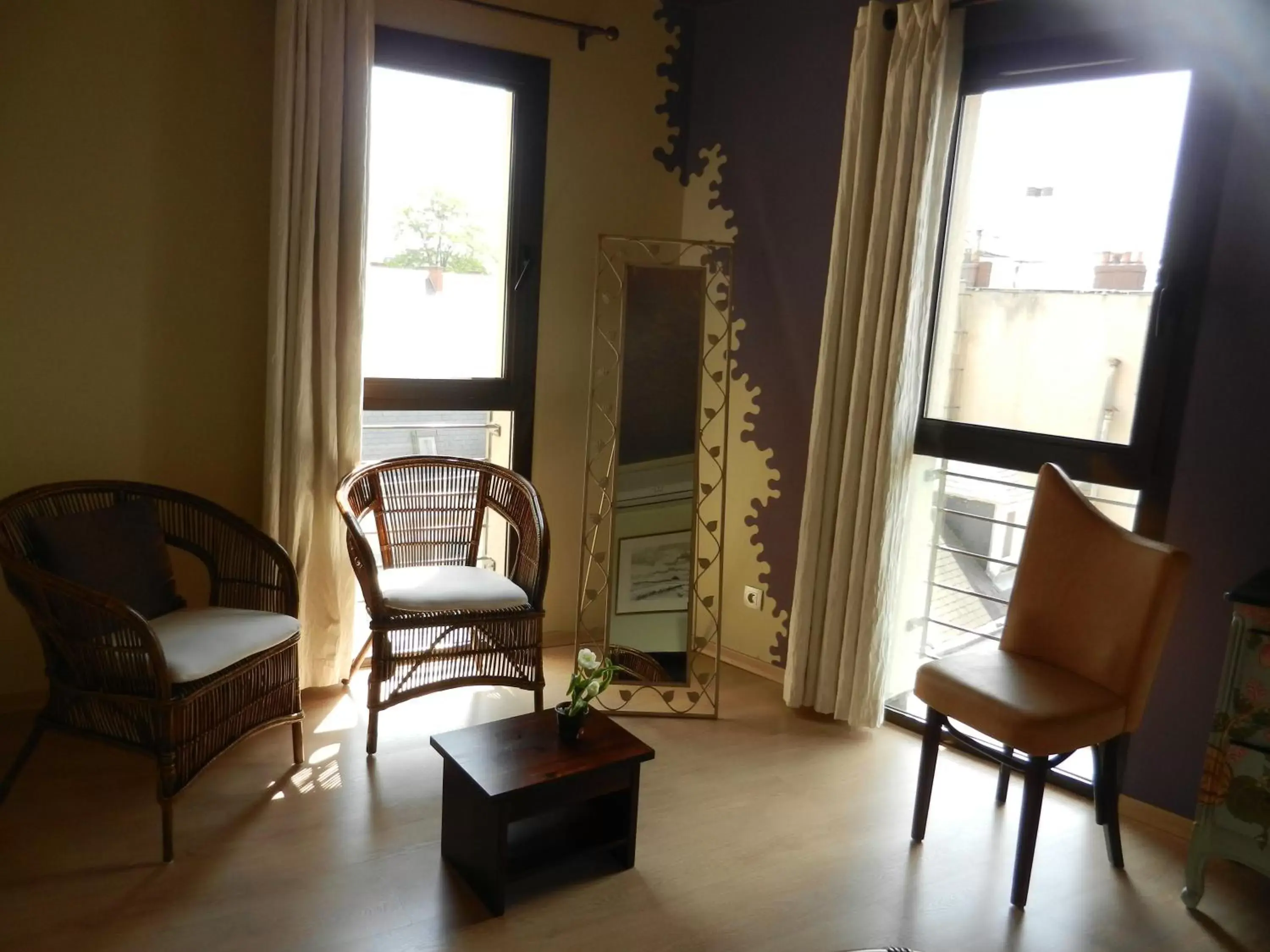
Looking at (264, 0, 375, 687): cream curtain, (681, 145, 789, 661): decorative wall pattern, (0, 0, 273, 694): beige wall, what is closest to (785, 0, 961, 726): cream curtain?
(681, 145, 789, 661): decorative wall pattern

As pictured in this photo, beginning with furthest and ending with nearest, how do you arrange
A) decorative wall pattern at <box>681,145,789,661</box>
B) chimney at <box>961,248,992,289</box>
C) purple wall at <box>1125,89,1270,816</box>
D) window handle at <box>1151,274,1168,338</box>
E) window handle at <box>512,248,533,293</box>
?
decorative wall pattern at <box>681,145,789,661</box>, window handle at <box>512,248,533,293</box>, chimney at <box>961,248,992,289</box>, window handle at <box>1151,274,1168,338</box>, purple wall at <box>1125,89,1270,816</box>

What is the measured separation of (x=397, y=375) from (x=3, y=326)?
46.0 inches

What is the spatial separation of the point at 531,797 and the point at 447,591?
920 millimetres

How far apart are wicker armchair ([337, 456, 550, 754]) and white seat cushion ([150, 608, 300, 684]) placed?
1.12ft

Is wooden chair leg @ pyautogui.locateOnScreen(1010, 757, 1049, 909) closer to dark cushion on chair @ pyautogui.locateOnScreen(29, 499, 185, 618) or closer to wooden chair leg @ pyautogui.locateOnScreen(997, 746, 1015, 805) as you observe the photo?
wooden chair leg @ pyautogui.locateOnScreen(997, 746, 1015, 805)

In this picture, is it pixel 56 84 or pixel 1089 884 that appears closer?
pixel 1089 884

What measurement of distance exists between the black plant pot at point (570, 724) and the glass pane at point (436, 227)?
1439 millimetres

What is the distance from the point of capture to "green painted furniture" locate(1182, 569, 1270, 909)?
226cm

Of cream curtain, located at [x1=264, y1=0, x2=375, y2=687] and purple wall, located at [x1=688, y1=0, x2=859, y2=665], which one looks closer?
cream curtain, located at [x1=264, y1=0, x2=375, y2=687]

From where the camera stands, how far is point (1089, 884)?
97.7 inches

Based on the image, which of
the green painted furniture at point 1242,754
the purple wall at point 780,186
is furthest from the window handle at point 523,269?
the green painted furniture at point 1242,754

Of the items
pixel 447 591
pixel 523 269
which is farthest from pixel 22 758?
A: pixel 523 269

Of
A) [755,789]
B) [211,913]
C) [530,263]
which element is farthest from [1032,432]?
[211,913]

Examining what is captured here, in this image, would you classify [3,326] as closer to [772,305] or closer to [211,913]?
[211,913]
